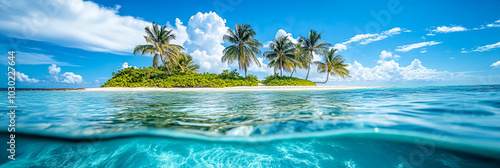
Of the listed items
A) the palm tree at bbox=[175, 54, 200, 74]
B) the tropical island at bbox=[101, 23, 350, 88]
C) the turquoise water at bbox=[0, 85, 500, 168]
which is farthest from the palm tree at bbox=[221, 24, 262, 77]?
the turquoise water at bbox=[0, 85, 500, 168]

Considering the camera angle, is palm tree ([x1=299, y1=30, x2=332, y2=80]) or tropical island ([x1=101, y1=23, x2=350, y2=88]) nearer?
tropical island ([x1=101, y1=23, x2=350, y2=88])

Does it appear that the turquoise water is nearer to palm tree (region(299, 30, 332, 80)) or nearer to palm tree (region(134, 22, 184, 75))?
palm tree (region(134, 22, 184, 75))

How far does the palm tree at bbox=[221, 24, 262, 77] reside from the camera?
84.6 ft

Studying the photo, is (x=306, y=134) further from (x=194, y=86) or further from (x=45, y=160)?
(x=194, y=86)

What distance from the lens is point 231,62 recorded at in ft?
85.7

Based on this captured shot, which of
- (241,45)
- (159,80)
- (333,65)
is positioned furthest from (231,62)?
(333,65)

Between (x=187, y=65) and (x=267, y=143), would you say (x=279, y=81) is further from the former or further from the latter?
(x=267, y=143)

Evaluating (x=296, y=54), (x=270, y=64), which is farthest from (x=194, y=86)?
(x=296, y=54)

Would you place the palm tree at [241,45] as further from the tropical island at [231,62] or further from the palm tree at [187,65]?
the palm tree at [187,65]

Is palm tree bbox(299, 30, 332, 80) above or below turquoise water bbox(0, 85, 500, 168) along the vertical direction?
above

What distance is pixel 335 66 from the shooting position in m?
30.8

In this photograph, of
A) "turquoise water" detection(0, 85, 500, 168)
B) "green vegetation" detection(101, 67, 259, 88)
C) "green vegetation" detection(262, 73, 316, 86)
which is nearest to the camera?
"turquoise water" detection(0, 85, 500, 168)

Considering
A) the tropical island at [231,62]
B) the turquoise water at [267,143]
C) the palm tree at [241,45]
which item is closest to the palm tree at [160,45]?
the tropical island at [231,62]

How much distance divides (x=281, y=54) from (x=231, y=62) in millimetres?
7810
